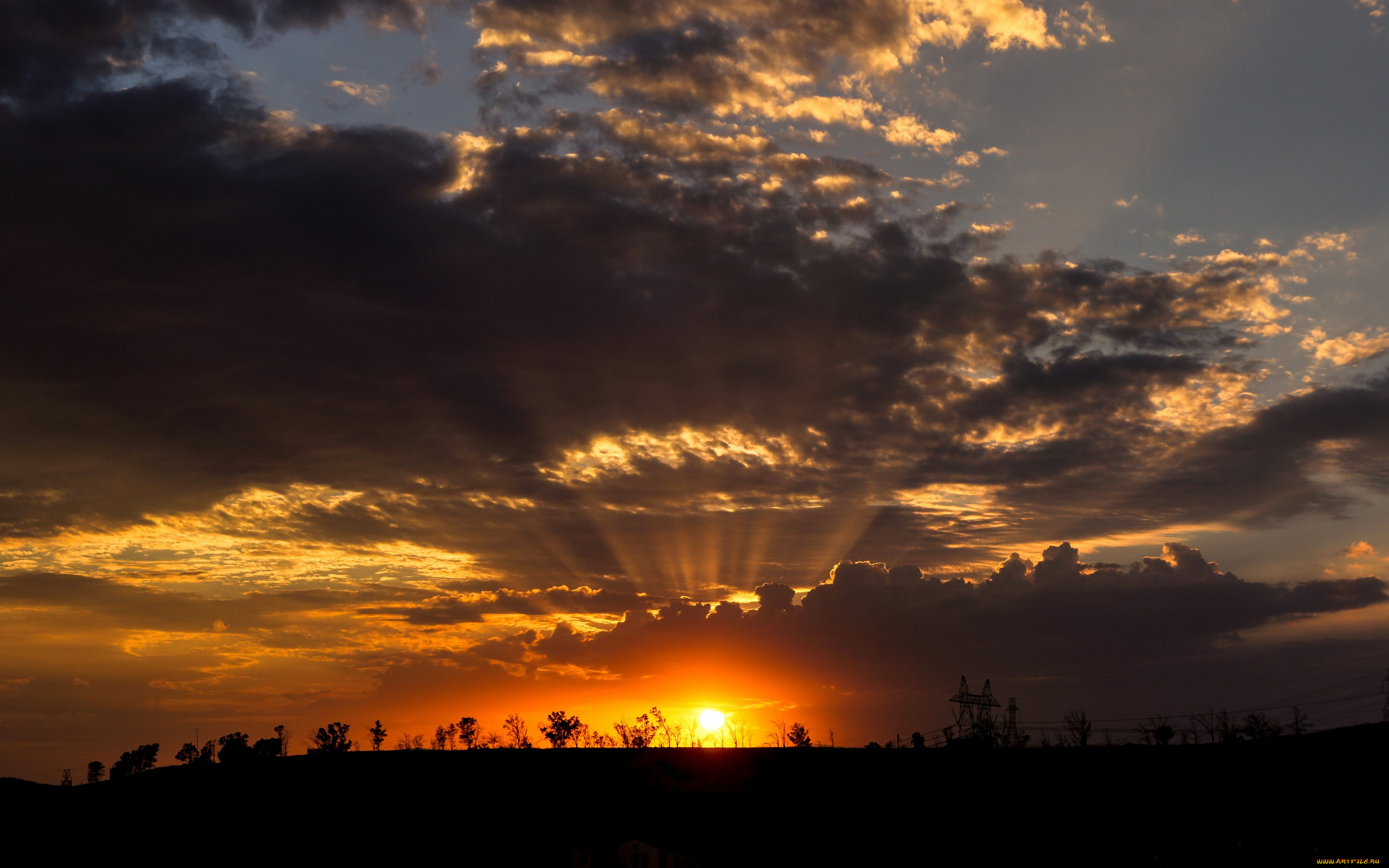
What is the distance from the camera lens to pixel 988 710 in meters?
184

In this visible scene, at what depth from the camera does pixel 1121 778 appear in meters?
128

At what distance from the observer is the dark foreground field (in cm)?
10539

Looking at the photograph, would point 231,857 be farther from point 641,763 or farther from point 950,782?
point 950,782

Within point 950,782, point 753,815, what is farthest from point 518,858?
point 950,782

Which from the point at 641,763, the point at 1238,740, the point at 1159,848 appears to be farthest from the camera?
the point at 641,763

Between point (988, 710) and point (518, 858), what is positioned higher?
point (988, 710)

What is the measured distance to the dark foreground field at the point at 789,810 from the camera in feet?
346

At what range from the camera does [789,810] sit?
13162 cm

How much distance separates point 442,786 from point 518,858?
121ft

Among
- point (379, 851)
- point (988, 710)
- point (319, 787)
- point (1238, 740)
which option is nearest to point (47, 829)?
point (319, 787)

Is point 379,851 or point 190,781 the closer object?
point 379,851

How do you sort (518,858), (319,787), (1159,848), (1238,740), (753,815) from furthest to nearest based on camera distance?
(319,787)
(1238,740)
(753,815)
(518,858)
(1159,848)

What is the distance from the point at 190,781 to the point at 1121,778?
465ft

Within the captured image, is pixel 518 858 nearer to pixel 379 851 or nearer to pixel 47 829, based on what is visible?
pixel 379 851
